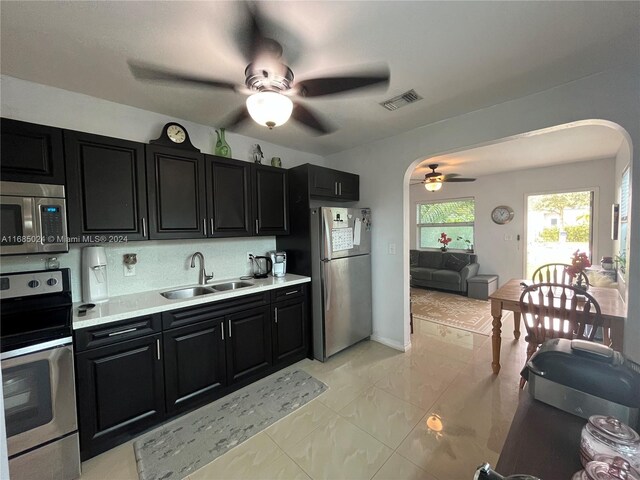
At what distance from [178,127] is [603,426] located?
117 inches

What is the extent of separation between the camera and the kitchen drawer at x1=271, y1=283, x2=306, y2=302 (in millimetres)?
2572

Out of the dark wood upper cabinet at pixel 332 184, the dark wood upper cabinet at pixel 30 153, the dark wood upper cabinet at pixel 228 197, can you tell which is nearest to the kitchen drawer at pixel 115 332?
the dark wood upper cabinet at pixel 228 197

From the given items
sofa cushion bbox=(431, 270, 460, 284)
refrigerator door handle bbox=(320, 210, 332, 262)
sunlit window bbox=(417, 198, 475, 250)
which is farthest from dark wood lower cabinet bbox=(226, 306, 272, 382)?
sunlit window bbox=(417, 198, 475, 250)

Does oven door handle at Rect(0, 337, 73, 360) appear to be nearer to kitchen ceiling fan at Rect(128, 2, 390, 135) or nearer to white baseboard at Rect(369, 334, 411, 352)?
kitchen ceiling fan at Rect(128, 2, 390, 135)

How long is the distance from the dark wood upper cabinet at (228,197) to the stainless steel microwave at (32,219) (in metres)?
0.98

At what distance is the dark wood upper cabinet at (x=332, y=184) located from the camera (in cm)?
286

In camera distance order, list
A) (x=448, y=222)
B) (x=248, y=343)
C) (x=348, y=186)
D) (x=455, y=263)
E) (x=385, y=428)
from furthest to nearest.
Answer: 1. (x=448, y=222)
2. (x=455, y=263)
3. (x=348, y=186)
4. (x=248, y=343)
5. (x=385, y=428)

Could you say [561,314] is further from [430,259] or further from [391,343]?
[430,259]

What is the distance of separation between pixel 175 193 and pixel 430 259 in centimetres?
543

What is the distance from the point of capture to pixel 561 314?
81.0 inches

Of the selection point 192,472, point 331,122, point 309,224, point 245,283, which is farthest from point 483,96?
point 192,472

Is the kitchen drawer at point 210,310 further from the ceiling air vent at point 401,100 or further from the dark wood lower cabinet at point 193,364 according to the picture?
the ceiling air vent at point 401,100

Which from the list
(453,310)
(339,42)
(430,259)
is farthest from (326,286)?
(430,259)

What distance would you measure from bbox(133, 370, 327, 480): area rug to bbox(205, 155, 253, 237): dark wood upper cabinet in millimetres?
1448
